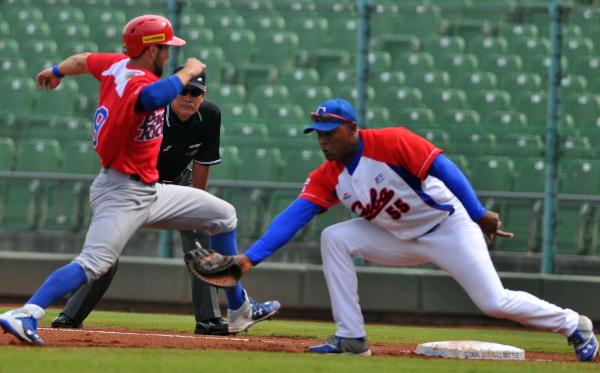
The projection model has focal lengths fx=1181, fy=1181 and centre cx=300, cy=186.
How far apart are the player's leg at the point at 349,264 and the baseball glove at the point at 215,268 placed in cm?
55

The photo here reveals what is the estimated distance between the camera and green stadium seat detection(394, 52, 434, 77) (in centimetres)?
1470

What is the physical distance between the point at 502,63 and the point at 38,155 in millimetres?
5700

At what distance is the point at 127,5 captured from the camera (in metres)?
14.2

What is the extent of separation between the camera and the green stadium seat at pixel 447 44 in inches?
573

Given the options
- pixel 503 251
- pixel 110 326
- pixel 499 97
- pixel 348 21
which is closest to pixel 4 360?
pixel 110 326

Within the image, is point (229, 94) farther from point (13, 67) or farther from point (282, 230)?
point (282, 230)

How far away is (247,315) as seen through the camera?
8445 millimetres

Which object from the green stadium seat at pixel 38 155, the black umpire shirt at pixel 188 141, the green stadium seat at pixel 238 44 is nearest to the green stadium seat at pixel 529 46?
the green stadium seat at pixel 238 44

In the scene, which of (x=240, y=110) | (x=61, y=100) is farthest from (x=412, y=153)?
(x=61, y=100)

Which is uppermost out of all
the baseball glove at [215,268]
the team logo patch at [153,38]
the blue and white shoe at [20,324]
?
the team logo patch at [153,38]

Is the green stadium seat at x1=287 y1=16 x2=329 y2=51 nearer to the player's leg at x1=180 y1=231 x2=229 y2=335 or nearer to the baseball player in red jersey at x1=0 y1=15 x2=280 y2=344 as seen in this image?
the player's leg at x1=180 y1=231 x2=229 y2=335

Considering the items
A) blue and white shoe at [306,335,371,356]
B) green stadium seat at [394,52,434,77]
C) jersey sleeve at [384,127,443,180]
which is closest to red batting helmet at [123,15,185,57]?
jersey sleeve at [384,127,443,180]

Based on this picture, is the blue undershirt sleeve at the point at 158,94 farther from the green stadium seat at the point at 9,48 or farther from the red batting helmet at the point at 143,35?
the green stadium seat at the point at 9,48

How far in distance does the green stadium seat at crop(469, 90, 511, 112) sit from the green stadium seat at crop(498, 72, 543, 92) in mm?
117
